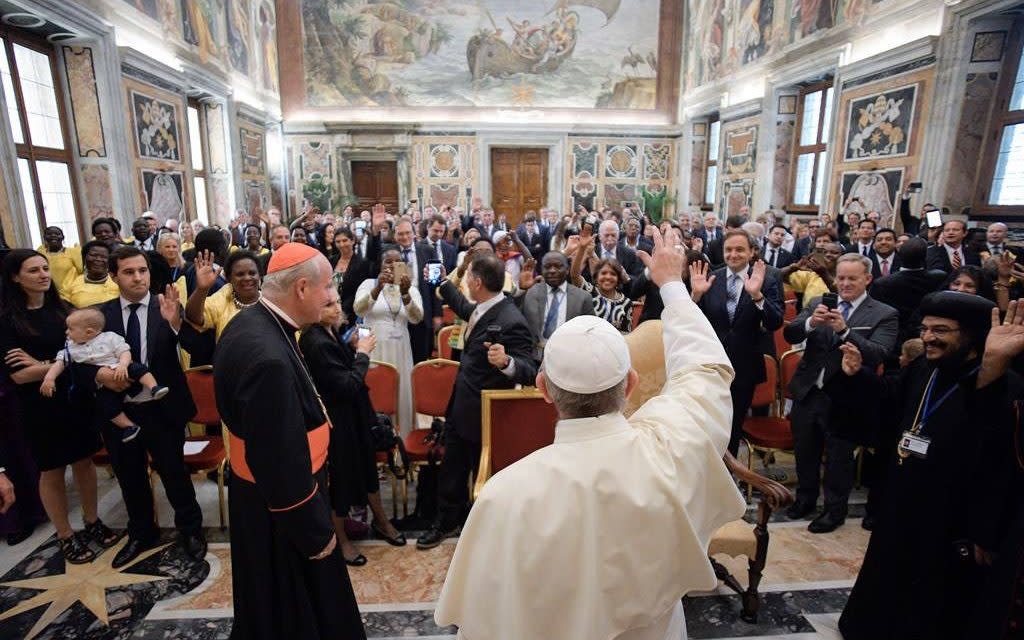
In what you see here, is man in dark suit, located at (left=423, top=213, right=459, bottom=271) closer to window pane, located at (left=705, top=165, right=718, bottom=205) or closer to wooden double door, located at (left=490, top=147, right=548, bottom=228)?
wooden double door, located at (left=490, top=147, right=548, bottom=228)

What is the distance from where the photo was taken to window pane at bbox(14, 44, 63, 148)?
757 cm

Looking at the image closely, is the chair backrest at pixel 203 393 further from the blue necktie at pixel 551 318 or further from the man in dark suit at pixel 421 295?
the blue necktie at pixel 551 318

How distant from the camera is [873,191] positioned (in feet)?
32.0

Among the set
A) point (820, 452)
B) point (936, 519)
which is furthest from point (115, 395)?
point (820, 452)

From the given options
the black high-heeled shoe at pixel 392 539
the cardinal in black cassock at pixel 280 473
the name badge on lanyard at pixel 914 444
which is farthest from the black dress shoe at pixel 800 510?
the cardinal in black cassock at pixel 280 473

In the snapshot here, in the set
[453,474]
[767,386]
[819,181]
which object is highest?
[819,181]

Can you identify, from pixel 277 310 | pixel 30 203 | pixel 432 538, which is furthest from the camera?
pixel 30 203

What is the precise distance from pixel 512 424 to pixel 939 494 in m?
2.14

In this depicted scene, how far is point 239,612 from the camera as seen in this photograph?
2.29 m

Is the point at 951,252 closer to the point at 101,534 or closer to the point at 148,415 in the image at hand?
the point at 148,415

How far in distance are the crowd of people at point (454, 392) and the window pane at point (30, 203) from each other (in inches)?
98.3

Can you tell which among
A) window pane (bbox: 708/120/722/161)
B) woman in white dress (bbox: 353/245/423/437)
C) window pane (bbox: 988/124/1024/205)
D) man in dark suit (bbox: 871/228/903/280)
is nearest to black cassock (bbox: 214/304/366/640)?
woman in white dress (bbox: 353/245/423/437)

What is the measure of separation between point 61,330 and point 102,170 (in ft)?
22.2

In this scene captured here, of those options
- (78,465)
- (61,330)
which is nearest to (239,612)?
(78,465)
